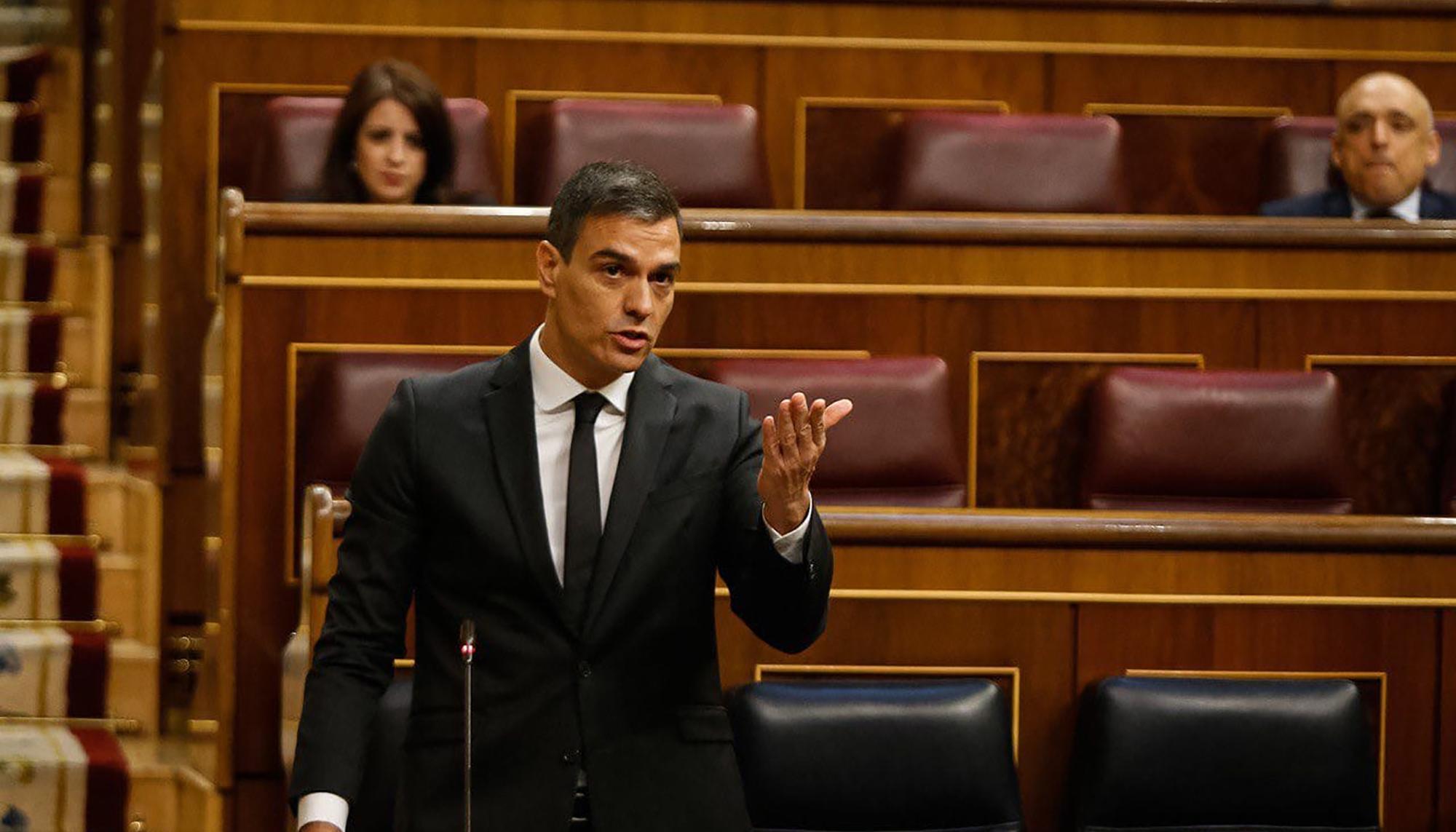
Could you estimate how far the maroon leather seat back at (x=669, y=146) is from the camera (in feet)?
3.59

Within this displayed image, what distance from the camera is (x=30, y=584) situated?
1002mm

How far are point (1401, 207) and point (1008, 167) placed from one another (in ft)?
0.70

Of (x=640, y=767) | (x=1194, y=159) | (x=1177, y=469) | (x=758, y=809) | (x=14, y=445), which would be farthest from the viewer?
(x=1194, y=159)

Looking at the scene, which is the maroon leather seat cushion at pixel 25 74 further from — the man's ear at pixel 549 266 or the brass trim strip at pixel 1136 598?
the man's ear at pixel 549 266

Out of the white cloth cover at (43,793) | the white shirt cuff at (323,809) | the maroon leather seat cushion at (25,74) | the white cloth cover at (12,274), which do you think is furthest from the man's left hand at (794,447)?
the maroon leather seat cushion at (25,74)

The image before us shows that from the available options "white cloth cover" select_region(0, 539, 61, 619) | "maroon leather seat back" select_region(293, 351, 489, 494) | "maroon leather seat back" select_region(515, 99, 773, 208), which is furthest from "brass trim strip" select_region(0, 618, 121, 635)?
"maroon leather seat back" select_region(515, 99, 773, 208)

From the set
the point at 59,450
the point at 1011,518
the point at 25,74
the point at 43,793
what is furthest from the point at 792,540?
the point at 25,74

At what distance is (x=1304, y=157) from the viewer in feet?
3.92

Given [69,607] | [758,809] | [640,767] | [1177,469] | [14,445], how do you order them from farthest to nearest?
[14,445]
[69,607]
[1177,469]
[758,809]
[640,767]

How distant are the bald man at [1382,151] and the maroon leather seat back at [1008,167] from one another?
3.8 inches

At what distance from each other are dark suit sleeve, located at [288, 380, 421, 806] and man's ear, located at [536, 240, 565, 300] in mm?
49

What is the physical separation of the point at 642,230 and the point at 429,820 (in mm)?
161

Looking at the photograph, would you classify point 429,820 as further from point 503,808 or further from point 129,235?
point 129,235

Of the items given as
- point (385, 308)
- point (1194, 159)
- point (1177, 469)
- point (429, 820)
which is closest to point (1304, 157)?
point (1194, 159)
